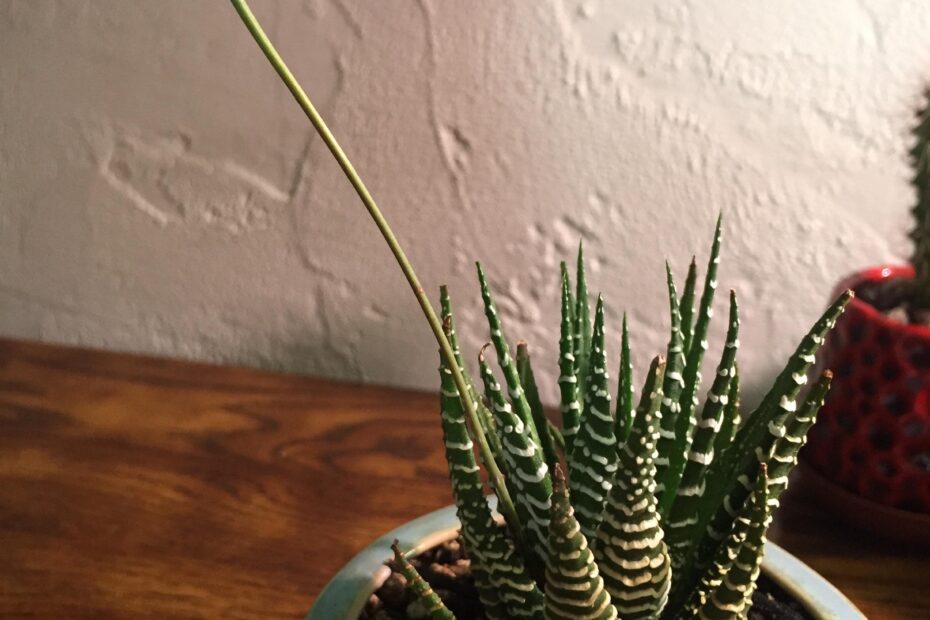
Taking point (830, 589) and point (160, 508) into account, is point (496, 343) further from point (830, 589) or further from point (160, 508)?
point (160, 508)

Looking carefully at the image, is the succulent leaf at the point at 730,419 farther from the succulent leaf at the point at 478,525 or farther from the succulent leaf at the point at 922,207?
the succulent leaf at the point at 922,207

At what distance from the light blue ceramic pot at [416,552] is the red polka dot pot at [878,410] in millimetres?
146

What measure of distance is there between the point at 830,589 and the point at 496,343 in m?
0.14

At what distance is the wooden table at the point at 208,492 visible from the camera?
38 centimetres

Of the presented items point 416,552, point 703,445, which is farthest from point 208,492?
point 703,445

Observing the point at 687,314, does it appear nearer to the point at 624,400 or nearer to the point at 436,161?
the point at 624,400

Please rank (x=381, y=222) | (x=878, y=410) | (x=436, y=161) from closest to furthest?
(x=381, y=222)
(x=878, y=410)
(x=436, y=161)

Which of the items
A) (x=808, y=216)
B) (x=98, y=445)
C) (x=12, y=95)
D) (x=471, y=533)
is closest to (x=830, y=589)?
(x=471, y=533)

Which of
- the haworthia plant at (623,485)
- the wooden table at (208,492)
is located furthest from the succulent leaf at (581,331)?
the wooden table at (208,492)

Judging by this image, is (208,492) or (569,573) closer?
(569,573)

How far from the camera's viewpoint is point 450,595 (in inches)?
11.0

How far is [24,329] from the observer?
→ 0.62 m

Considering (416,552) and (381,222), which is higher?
(381,222)

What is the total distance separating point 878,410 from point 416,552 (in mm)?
247
